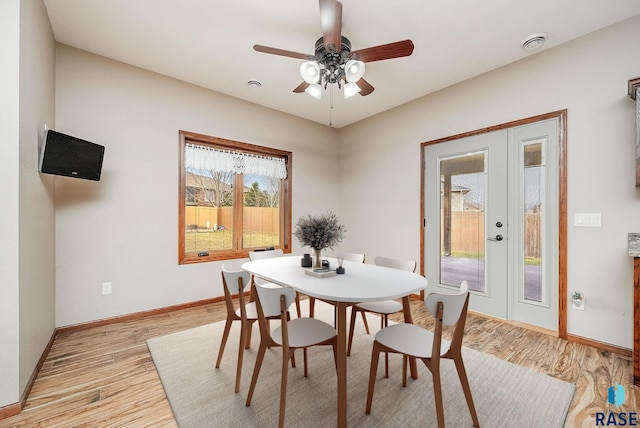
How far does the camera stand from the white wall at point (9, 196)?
156 cm

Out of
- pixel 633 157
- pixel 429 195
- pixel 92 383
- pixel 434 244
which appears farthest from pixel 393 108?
pixel 92 383

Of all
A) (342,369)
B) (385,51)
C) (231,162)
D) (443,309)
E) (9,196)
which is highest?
(385,51)

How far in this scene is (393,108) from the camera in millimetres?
4102

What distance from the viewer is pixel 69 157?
2234mm

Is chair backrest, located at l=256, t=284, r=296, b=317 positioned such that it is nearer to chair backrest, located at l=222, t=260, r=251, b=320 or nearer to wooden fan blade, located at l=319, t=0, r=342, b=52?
chair backrest, located at l=222, t=260, r=251, b=320

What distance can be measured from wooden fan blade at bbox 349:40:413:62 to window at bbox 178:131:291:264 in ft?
7.56

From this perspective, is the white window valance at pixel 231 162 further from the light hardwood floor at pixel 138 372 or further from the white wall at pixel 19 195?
the light hardwood floor at pixel 138 372

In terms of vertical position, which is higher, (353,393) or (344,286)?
(344,286)

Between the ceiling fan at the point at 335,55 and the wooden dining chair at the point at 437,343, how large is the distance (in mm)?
1617

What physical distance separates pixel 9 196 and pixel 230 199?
233 centimetres

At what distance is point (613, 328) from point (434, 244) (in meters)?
1.70

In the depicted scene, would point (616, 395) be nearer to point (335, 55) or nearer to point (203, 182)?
point (335, 55)

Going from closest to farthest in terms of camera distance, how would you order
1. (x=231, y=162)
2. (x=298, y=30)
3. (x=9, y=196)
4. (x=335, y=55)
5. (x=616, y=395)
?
(x=9, y=196), (x=616, y=395), (x=335, y=55), (x=298, y=30), (x=231, y=162)

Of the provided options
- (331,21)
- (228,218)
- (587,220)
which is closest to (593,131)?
(587,220)
